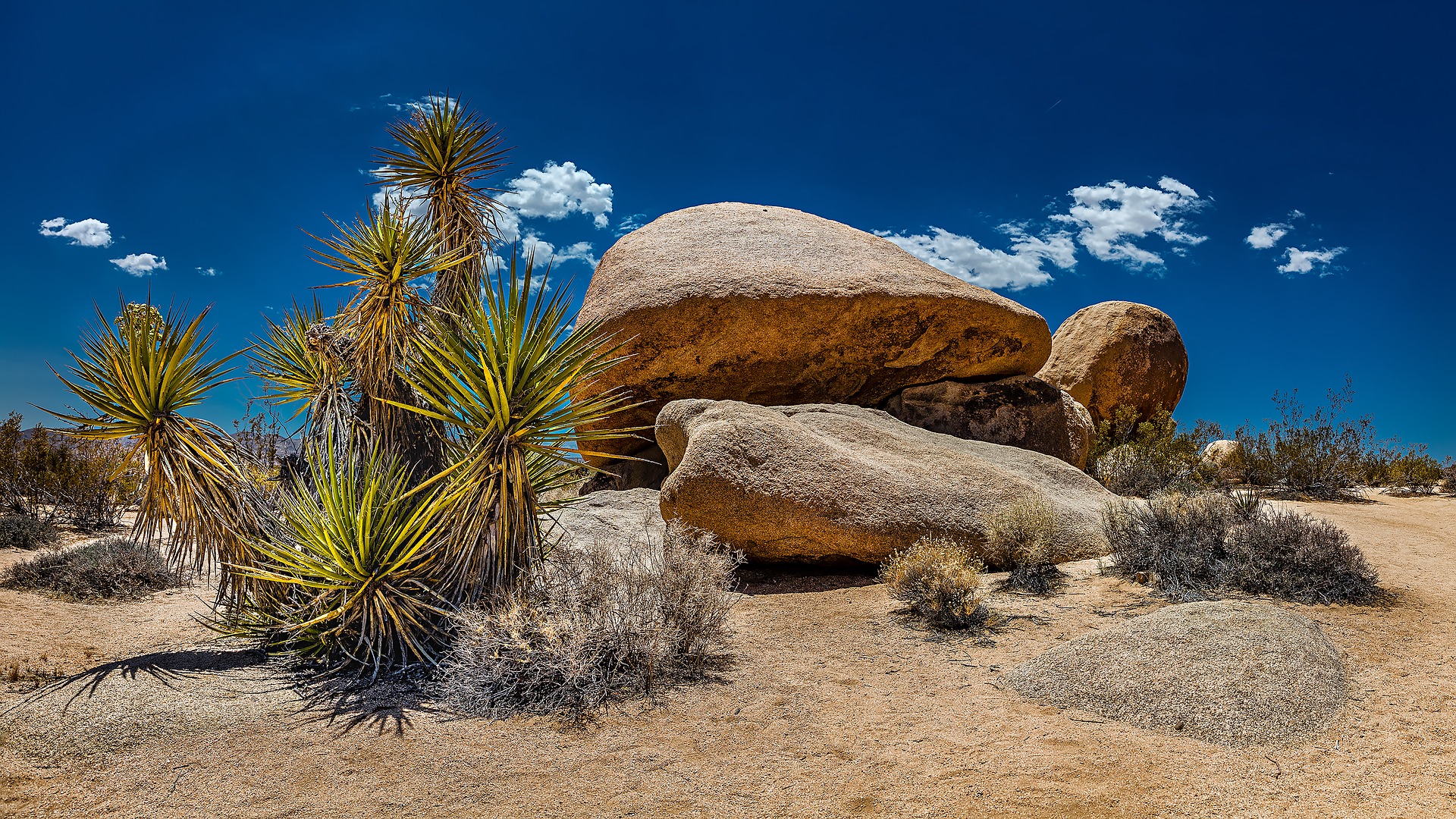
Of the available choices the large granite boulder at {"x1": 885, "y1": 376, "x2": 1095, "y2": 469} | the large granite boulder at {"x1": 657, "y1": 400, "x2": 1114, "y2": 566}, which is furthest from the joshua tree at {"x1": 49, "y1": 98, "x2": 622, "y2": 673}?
the large granite boulder at {"x1": 885, "y1": 376, "x2": 1095, "y2": 469}

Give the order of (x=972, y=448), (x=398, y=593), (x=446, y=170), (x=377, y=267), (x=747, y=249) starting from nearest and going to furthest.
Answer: (x=398, y=593), (x=377, y=267), (x=446, y=170), (x=972, y=448), (x=747, y=249)

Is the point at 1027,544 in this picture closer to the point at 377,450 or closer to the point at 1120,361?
the point at 377,450

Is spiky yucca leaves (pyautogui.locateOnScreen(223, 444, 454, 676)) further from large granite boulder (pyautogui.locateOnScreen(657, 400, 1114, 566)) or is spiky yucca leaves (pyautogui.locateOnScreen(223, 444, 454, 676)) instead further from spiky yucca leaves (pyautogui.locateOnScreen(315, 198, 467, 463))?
large granite boulder (pyautogui.locateOnScreen(657, 400, 1114, 566))

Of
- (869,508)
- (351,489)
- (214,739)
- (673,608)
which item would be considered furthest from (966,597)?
(214,739)

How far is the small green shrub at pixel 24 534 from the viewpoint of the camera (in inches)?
403

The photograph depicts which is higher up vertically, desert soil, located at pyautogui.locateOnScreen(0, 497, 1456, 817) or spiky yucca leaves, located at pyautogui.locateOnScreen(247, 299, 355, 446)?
spiky yucca leaves, located at pyautogui.locateOnScreen(247, 299, 355, 446)

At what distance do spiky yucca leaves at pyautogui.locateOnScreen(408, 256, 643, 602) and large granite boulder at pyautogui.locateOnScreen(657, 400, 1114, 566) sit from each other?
2.42 m

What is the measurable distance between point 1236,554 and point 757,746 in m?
4.67

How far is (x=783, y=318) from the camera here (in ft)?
33.0

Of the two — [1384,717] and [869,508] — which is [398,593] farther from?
[1384,717]

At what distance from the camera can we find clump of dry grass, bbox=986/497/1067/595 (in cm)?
668

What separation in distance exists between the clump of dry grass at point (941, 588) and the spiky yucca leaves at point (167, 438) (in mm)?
4834

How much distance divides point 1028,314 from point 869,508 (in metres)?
5.39

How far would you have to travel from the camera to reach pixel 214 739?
433cm
